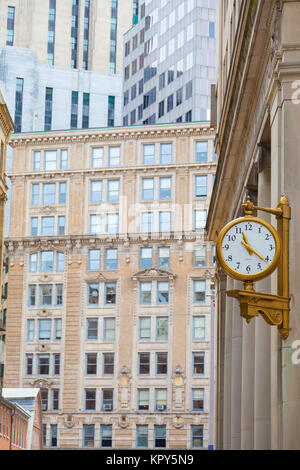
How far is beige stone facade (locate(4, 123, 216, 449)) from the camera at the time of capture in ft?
360

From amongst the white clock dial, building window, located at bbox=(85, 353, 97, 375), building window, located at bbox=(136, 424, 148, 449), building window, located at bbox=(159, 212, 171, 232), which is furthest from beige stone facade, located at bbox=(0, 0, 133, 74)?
the white clock dial

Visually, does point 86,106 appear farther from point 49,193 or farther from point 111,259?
point 111,259

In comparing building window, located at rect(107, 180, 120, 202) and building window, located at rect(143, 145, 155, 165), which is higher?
building window, located at rect(143, 145, 155, 165)

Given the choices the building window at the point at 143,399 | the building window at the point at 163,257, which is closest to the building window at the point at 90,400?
the building window at the point at 143,399

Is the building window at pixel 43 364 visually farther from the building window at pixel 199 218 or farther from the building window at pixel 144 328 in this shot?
the building window at pixel 199 218

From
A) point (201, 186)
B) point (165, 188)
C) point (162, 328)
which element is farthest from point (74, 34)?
point (162, 328)

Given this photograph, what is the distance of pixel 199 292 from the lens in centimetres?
11225

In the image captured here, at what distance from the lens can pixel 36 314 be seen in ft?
381

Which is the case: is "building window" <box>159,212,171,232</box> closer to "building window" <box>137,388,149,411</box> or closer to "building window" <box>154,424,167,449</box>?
"building window" <box>137,388,149,411</box>

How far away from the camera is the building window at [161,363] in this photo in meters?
110

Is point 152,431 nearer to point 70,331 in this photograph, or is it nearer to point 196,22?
point 70,331

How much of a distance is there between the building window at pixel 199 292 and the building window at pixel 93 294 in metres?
11.3

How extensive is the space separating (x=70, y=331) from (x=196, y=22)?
53194 mm

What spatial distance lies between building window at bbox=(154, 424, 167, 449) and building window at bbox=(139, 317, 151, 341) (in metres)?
9.73
